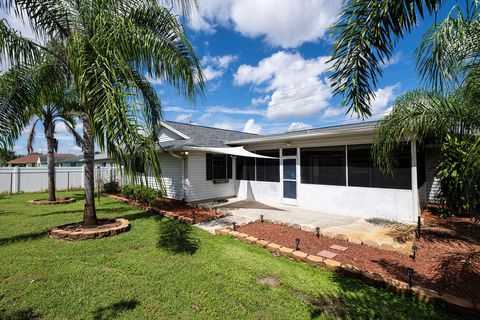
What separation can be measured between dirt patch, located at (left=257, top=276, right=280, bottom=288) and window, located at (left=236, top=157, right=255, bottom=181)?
8.62m

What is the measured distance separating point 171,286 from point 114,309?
875mm

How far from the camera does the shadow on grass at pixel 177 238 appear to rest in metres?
5.71

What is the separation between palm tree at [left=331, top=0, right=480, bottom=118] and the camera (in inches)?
103

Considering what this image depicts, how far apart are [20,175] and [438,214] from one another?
875 inches

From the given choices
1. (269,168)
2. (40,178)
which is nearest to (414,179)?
(269,168)

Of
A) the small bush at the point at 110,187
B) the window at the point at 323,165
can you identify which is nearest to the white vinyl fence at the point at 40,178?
the small bush at the point at 110,187

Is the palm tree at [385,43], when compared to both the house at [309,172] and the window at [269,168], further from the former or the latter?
the window at [269,168]

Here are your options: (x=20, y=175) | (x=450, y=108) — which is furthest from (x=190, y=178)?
(x=20, y=175)

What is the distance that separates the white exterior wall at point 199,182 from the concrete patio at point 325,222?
1791 mm

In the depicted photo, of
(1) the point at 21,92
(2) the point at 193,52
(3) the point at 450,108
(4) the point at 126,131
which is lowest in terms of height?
(4) the point at 126,131

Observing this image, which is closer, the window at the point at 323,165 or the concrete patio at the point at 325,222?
the concrete patio at the point at 325,222

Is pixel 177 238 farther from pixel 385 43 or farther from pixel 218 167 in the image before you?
pixel 218 167

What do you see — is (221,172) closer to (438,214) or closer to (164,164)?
(164,164)

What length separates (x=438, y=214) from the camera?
8820mm
